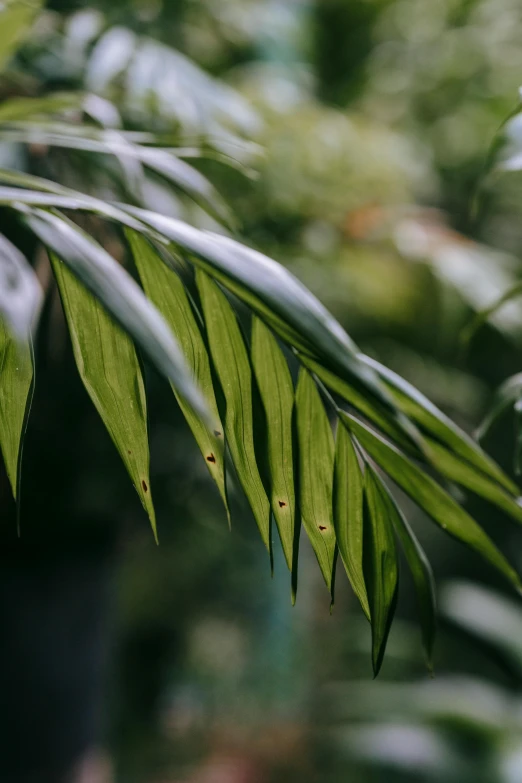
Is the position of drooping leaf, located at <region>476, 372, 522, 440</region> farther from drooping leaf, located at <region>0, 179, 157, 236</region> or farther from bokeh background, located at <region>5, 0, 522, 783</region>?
drooping leaf, located at <region>0, 179, 157, 236</region>

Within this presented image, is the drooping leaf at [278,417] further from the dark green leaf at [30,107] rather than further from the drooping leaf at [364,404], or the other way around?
the dark green leaf at [30,107]

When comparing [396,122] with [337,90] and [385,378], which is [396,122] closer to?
[337,90]

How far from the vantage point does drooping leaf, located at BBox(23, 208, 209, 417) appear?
192mm

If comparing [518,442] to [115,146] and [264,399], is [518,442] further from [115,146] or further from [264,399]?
[115,146]

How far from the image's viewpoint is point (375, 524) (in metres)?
0.25

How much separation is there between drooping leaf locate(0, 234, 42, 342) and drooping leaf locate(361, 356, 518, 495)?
11 cm

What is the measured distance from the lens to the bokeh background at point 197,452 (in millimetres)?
782

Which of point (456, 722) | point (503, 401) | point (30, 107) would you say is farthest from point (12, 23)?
point (456, 722)

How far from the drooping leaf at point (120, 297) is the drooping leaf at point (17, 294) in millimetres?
16

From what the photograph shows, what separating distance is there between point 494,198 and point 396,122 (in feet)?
0.88

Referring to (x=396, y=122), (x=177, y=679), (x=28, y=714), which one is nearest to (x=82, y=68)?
(x=28, y=714)

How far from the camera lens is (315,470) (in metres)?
0.27

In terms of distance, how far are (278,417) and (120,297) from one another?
83mm

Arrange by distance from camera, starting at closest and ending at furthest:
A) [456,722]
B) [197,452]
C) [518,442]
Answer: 1. [518,442]
2. [456,722]
3. [197,452]
